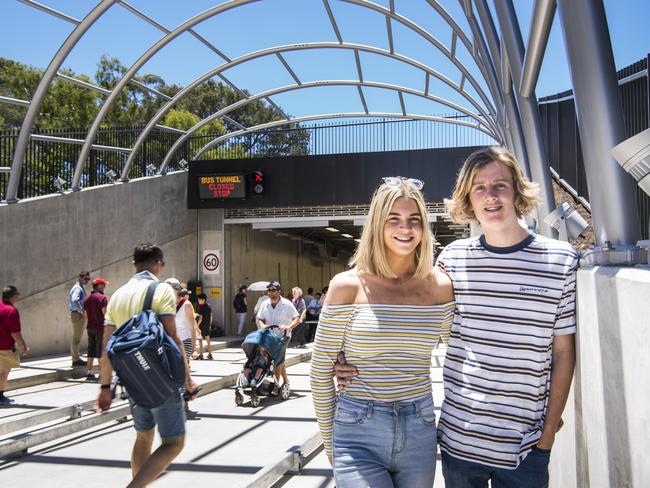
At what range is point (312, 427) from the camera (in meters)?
8.47

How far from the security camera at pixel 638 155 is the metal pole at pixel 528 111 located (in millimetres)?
4266

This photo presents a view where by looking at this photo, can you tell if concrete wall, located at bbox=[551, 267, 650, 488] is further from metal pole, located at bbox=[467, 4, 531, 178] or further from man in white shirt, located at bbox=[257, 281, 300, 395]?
man in white shirt, located at bbox=[257, 281, 300, 395]

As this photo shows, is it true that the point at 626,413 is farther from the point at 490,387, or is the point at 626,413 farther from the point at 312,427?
the point at 312,427

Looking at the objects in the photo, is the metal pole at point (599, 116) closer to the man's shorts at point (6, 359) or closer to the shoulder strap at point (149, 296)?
the shoulder strap at point (149, 296)

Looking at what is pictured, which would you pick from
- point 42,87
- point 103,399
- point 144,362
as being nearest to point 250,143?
point 42,87

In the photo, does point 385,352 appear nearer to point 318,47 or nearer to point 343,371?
point 343,371

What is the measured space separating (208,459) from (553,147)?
10767mm

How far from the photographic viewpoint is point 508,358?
2.35 m

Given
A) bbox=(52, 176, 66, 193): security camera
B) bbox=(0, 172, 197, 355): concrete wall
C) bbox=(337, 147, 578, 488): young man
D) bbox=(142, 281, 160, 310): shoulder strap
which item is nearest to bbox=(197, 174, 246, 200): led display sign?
bbox=(0, 172, 197, 355): concrete wall

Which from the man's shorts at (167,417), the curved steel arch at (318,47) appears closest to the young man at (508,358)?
the man's shorts at (167,417)

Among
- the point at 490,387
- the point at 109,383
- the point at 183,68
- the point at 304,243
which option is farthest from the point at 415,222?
the point at 304,243

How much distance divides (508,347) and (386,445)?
0.60 meters

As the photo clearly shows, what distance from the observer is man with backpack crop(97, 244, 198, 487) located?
15.2 feet

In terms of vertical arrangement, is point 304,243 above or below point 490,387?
above
